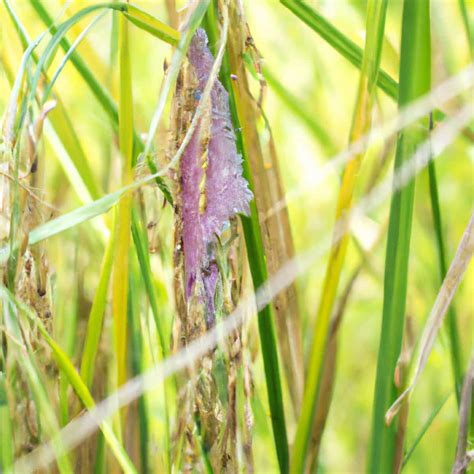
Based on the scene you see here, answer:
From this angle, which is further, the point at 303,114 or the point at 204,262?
the point at 303,114

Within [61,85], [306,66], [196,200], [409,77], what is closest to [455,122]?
[409,77]

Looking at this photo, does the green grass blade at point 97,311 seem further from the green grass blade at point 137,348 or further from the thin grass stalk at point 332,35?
the thin grass stalk at point 332,35

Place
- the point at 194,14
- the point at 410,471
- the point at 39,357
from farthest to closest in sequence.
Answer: the point at 410,471, the point at 39,357, the point at 194,14

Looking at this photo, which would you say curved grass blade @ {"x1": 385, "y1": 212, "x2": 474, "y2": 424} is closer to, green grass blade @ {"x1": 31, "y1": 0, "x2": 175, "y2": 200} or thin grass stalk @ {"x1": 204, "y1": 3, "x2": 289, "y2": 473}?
thin grass stalk @ {"x1": 204, "y1": 3, "x2": 289, "y2": 473}

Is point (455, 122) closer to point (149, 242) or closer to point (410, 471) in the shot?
point (149, 242)

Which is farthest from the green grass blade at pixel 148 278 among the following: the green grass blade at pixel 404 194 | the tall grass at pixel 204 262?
the green grass blade at pixel 404 194

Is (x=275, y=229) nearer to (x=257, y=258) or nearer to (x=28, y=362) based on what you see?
(x=257, y=258)

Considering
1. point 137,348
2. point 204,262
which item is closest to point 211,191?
point 204,262
